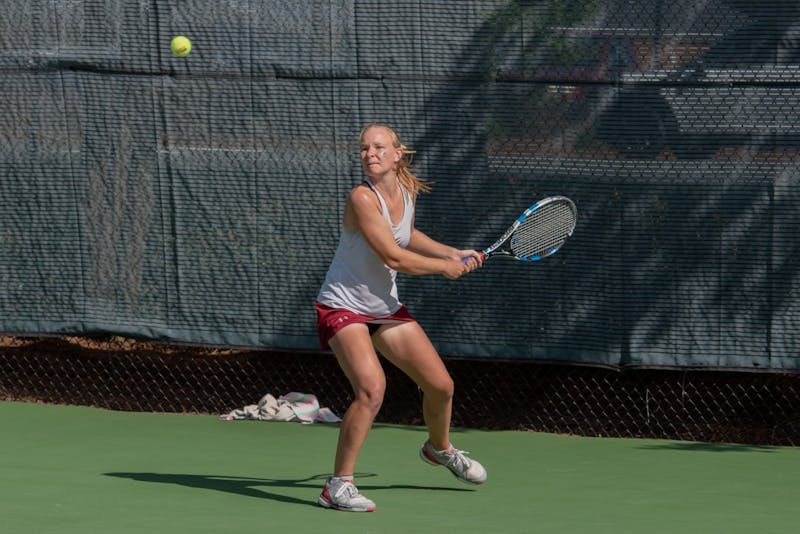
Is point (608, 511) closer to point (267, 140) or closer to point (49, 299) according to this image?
point (267, 140)

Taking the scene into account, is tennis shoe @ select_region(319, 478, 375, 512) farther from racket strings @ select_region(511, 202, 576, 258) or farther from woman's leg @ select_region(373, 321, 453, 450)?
racket strings @ select_region(511, 202, 576, 258)

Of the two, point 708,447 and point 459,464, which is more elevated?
point 459,464

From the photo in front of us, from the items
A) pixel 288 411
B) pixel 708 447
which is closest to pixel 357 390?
pixel 288 411

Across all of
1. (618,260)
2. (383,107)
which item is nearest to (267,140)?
(383,107)

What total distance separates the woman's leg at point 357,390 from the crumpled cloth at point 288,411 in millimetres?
1938

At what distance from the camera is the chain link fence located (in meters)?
7.14

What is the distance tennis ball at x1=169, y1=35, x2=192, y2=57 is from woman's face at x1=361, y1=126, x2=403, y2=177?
6.80ft

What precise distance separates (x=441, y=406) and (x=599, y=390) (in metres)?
1.70

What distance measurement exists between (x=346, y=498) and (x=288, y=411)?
6.62 feet

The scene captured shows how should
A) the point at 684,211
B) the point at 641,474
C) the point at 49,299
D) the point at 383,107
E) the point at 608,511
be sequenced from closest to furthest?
the point at 608,511 < the point at 641,474 < the point at 684,211 < the point at 383,107 < the point at 49,299

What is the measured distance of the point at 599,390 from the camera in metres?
7.32

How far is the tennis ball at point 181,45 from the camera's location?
7.37 metres

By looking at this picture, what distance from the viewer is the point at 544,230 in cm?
610

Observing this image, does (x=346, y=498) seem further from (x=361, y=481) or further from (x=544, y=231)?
(x=544, y=231)
